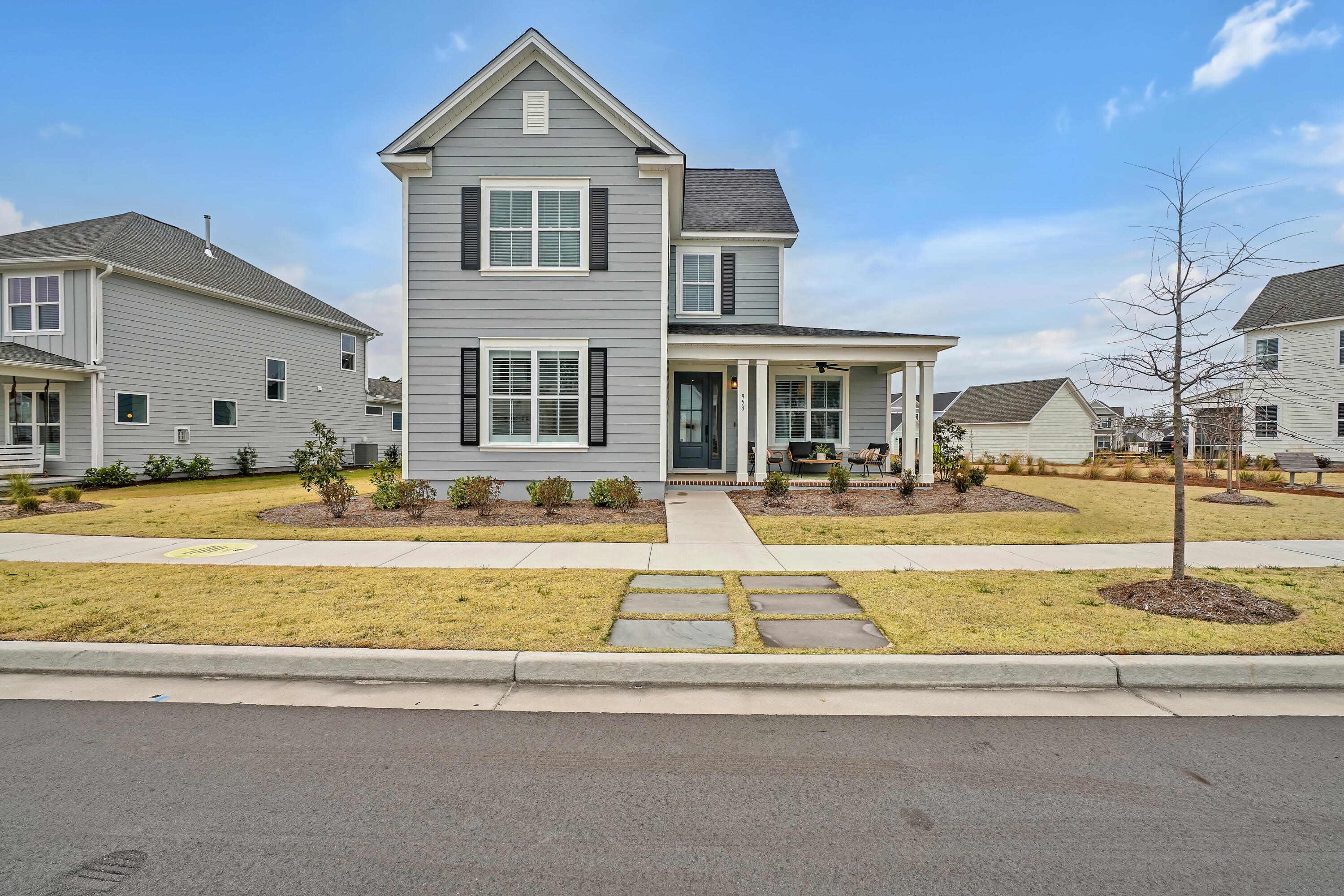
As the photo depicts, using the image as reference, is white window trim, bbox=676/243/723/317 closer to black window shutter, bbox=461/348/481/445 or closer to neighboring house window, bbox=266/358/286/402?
black window shutter, bbox=461/348/481/445

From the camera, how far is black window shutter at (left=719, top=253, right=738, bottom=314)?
675 inches

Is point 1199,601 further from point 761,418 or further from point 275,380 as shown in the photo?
point 275,380

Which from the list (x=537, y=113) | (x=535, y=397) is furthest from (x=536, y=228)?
(x=535, y=397)

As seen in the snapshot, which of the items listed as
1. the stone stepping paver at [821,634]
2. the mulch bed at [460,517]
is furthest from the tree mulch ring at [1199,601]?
the mulch bed at [460,517]

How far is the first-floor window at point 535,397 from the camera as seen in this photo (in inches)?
517

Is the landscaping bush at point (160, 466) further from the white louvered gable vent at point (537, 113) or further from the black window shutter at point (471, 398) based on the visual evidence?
the white louvered gable vent at point (537, 113)

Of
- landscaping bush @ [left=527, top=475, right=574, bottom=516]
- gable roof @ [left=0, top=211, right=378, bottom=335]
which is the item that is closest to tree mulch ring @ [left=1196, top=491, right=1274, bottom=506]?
landscaping bush @ [left=527, top=475, right=574, bottom=516]

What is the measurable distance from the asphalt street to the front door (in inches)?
515

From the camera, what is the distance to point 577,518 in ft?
36.2

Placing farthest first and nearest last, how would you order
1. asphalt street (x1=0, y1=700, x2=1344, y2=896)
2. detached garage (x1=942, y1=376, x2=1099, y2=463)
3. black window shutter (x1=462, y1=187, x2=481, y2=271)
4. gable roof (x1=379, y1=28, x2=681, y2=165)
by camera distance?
detached garage (x1=942, y1=376, x2=1099, y2=463), black window shutter (x1=462, y1=187, x2=481, y2=271), gable roof (x1=379, y1=28, x2=681, y2=165), asphalt street (x1=0, y1=700, x2=1344, y2=896)

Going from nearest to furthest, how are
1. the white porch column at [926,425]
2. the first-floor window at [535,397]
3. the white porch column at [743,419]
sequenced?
1. the first-floor window at [535,397]
2. the white porch column at [743,419]
3. the white porch column at [926,425]

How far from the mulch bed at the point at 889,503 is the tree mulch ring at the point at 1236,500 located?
4112 mm

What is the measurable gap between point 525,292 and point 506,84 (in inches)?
170

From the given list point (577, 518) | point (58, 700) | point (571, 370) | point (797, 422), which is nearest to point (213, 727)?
point (58, 700)
